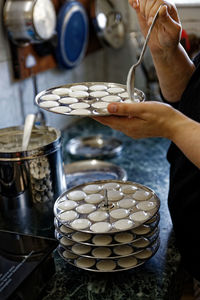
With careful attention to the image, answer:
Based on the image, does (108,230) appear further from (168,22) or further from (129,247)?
(168,22)

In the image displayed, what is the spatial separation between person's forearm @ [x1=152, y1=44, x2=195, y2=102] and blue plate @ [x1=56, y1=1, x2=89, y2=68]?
794 mm

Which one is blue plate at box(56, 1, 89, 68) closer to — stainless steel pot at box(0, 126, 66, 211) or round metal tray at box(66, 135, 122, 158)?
round metal tray at box(66, 135, 122, 158)

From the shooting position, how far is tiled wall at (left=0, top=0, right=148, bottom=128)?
1.65 meters

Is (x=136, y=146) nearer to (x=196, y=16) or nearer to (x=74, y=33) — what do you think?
(x=74, y=33)

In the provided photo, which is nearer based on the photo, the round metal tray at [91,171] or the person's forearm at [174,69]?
the person's forearm at [174,69]

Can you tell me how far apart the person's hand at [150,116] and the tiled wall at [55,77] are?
829 millimetres

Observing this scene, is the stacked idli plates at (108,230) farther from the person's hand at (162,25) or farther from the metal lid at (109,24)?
the metal lid at (109,24)

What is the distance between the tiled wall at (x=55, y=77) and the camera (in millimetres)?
1647

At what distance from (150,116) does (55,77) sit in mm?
1170

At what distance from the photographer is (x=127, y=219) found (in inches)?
40.4

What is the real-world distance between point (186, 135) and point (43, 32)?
0.92 metres

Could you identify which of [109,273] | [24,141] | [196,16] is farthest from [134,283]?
[196,16]

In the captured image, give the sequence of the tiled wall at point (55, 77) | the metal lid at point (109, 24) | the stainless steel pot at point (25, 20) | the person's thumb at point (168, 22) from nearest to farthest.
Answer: the person's thumb at point (168, 22), the stainless steel pot at point (25, 20), the tiled wall at point (55, 77), the metal lid at point (109, 24)

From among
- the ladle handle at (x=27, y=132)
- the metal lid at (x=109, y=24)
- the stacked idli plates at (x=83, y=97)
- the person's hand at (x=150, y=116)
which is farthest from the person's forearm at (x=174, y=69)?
the metal lid at (x=109, y=24)
